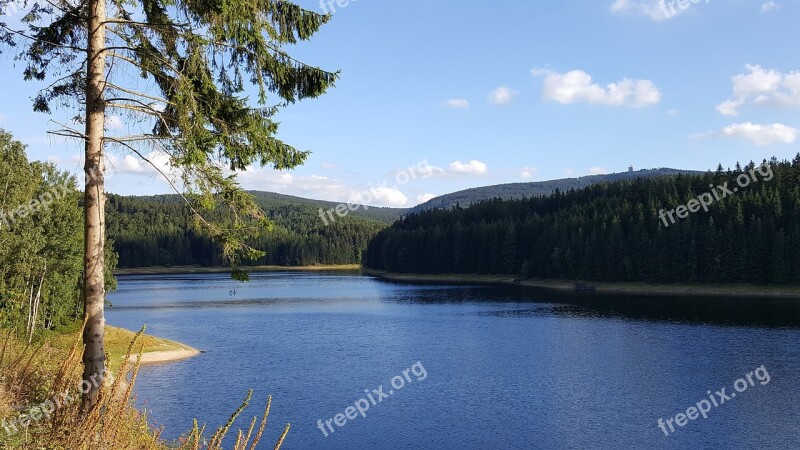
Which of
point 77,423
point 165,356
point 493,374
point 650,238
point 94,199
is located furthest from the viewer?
point 650,238

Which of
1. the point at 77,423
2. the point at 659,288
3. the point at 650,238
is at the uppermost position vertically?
the point at 650,238

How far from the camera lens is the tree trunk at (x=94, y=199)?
12270 mm

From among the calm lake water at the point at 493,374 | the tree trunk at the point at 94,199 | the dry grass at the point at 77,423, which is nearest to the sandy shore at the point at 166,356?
the calm lake water at the point at 493,374

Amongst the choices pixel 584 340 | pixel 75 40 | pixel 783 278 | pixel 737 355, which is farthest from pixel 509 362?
pixel 783 278

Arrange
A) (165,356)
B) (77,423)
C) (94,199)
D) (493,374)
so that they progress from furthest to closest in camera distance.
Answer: (165,356), (493,374), (94,199), (77,423)

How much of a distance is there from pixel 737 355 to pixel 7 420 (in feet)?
172

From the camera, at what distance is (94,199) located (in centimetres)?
1242

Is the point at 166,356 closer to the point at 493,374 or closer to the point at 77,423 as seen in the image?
the point at 493,374

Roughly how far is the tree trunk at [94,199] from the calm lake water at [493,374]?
1883 cm

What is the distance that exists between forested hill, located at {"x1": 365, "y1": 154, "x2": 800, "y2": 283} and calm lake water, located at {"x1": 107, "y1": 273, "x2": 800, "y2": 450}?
26.9 meters

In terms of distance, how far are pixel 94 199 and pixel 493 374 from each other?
36.9m

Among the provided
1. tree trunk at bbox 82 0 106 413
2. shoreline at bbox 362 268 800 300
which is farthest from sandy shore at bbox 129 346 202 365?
shoreline at bbox 362 268 800 300

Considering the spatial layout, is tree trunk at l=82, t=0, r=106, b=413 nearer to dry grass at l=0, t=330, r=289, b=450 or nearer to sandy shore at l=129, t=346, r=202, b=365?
dry grass at l=0, t=330, r=289, b=450

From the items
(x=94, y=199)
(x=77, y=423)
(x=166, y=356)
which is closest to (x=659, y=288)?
(x=166, y=356)
